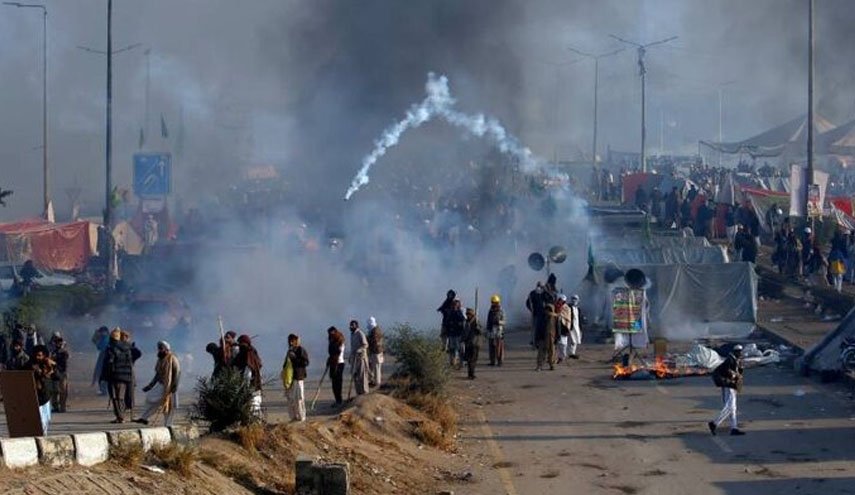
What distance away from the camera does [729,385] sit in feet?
51.8

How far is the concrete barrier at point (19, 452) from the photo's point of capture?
988cm

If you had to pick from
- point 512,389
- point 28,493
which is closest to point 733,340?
point 512,389

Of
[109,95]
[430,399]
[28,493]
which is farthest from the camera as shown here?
[109,95]

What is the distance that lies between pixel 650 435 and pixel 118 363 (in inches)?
264

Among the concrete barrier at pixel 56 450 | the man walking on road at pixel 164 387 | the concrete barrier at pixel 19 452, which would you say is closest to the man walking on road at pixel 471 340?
the man walking on road at pixel 164 387

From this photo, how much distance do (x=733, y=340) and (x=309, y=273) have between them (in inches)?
443

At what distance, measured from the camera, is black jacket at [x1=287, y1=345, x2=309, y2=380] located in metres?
16.3

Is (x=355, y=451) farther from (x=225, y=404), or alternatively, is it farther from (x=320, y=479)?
(x=320, y=479)

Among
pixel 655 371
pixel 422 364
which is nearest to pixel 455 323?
pixel 655 371

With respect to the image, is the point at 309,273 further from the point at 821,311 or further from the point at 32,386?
the point at 32,386

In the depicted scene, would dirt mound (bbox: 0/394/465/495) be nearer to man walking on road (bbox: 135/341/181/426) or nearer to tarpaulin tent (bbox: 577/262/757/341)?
man walking on road (bbox: 135/341/181/426)

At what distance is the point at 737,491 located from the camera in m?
13.6

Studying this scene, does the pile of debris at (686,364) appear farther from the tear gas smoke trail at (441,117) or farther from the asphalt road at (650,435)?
the tear gas smoke trail at (441,117)

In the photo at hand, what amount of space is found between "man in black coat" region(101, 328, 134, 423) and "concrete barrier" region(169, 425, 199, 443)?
183 inches
